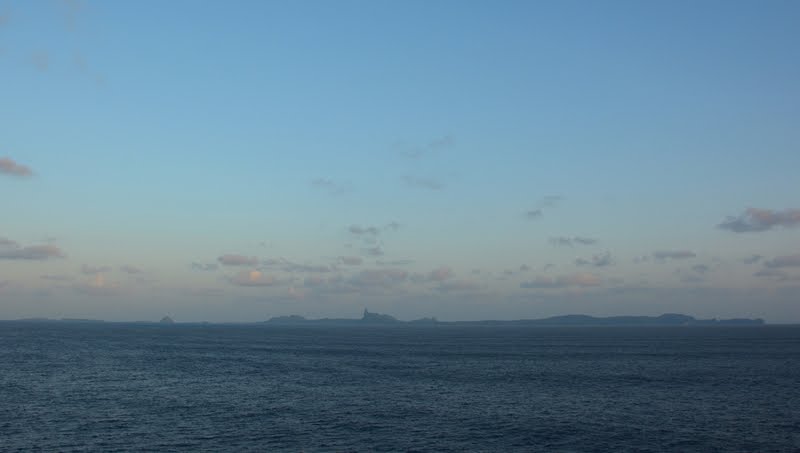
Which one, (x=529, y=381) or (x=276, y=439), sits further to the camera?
(x=529, y=381)

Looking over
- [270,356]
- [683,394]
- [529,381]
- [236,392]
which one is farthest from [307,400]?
[270,356]

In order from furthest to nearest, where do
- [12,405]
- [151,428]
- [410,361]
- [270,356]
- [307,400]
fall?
1. [270,356]
2. [410,361]
3. [307,400]
4. [12,405]
5. [151,428]

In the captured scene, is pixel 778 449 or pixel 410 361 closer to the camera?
pixel 778 449

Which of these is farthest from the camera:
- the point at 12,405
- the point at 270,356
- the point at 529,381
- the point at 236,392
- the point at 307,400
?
the point at 270,356

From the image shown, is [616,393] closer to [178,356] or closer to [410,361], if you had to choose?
[410,361]

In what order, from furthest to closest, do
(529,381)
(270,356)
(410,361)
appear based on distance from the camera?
(270,356), (410,361), (529,381)

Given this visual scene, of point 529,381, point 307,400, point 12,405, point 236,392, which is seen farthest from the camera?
point 529,381

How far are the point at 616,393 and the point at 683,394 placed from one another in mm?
10013

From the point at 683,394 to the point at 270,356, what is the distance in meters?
107

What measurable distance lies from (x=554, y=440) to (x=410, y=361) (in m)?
95.3

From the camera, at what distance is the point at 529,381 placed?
367 ft

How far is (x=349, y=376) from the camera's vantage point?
120625 mm

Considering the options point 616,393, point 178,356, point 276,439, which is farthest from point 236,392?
point 178,356

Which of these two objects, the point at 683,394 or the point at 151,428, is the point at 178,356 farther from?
the point at 683,394
